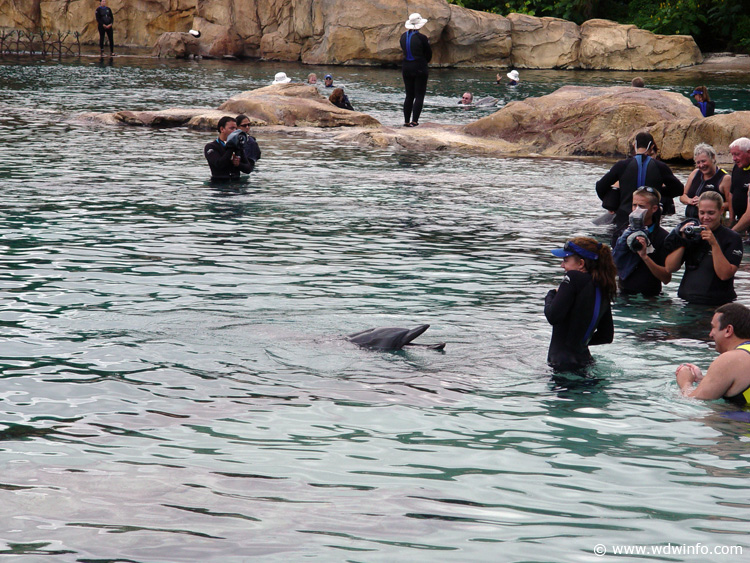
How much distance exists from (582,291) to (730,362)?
1122mm

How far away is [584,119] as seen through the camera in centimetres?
1944

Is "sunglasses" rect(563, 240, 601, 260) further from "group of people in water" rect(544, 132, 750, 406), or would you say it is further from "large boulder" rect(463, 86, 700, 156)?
"large boulder" rect(463, 86, 700, 156)

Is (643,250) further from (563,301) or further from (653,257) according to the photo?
(563,301)

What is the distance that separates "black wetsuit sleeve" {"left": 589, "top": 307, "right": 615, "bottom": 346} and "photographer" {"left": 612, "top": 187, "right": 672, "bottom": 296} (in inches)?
78.8

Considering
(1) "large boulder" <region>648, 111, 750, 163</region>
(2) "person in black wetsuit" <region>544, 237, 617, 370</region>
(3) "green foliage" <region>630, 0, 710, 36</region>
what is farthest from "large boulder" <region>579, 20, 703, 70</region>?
(2) "person in black wetsuit" <region>544, 237, 617, 370</region>

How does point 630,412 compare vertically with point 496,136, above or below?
below

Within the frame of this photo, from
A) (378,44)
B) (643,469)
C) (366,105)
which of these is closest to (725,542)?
(643,469)

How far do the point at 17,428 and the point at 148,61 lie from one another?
36441 millimetres

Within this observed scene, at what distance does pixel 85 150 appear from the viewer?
707 inches

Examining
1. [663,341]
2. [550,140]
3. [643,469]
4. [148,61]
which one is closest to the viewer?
[643,469]

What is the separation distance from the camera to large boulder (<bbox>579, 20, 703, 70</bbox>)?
40.8 meters

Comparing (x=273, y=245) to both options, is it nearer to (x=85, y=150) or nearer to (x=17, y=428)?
(x=17, y=428)

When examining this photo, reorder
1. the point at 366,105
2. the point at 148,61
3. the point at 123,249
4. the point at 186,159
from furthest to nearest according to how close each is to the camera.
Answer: the point at 148,61, the point at 366,105, the point at 186,159, the point at 123,249

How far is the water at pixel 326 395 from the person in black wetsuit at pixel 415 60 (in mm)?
6914
